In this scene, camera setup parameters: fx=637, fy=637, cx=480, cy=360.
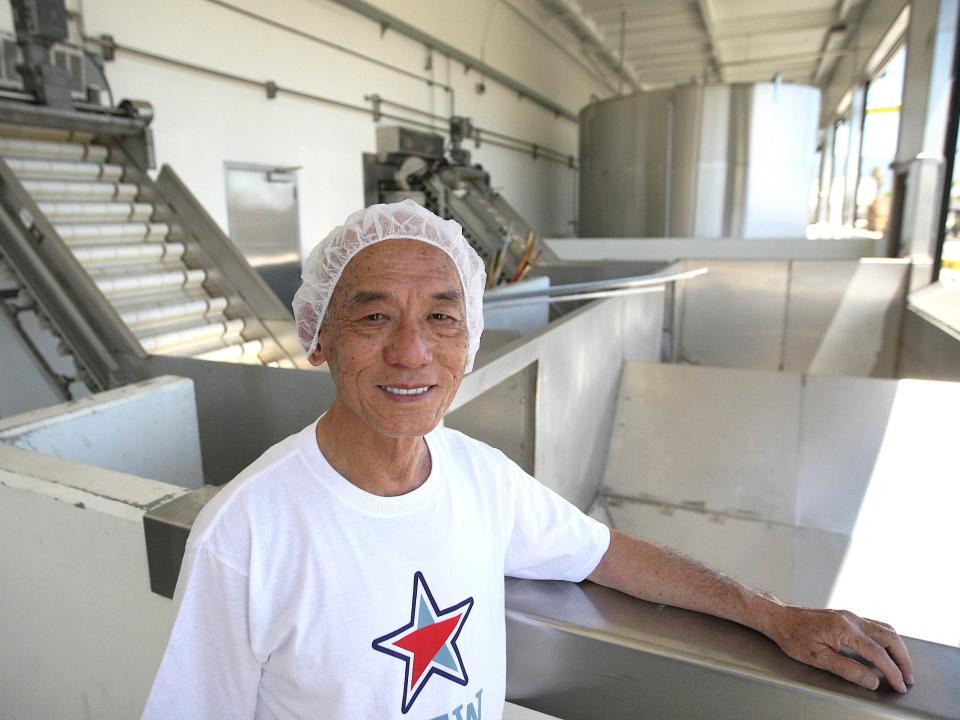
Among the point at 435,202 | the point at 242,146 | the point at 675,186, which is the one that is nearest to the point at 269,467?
the point at 242,146

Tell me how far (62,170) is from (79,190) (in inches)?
3.9

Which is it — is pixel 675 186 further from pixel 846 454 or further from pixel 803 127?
pixel 846 454

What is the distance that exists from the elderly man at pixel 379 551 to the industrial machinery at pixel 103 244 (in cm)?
142

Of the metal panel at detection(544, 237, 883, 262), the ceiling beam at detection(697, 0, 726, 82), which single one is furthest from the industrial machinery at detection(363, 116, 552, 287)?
the ceiling beam at detection(697, 0, 726, 82)

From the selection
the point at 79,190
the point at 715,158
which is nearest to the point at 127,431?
the point at 79,190

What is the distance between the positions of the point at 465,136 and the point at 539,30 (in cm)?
344

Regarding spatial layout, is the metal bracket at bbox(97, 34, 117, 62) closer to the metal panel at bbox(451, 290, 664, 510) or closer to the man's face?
the metal panel at bbox(451, 290, 664, 510)

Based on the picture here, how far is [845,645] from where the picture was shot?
75 cm

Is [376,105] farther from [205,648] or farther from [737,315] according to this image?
[205,648]

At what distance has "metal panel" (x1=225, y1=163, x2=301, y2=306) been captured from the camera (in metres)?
3.91

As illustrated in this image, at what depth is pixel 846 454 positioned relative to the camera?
2.73 m

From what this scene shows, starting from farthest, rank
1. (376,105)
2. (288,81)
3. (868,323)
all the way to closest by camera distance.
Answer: (376,105), (868,323), (288,81)

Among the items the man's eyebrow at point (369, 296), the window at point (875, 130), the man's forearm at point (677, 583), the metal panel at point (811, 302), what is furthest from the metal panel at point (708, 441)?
the window at point (875, 130)

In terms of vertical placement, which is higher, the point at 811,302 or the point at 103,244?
the point at 103,244
